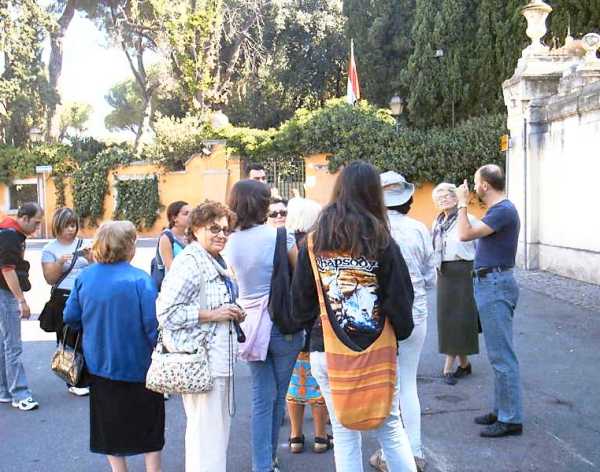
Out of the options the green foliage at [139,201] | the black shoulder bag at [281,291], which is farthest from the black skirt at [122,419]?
the green foliage at [139,201]

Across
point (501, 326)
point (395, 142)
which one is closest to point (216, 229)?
point (501, 326)

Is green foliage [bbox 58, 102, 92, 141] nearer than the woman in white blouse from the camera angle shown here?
No

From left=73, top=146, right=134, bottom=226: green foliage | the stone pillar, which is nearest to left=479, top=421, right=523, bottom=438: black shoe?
the stone pillar

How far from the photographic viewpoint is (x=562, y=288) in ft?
34.7

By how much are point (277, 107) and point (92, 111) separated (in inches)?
1466

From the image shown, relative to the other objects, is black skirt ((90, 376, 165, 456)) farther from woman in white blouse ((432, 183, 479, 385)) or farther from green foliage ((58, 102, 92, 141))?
green foliage ((58, 102, 92, 141))

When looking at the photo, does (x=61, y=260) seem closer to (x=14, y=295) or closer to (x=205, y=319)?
(x=14, y=295)

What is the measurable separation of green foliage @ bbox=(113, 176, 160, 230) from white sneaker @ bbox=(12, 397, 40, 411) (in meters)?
20.0

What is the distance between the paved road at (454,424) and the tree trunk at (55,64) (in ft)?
85.0

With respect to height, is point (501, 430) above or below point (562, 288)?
above

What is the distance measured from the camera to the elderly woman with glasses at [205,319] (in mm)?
3260

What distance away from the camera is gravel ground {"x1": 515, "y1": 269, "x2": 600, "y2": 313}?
949 cm

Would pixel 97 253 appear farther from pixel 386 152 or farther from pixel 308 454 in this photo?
pixel 386 152

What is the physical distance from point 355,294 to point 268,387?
115cm
